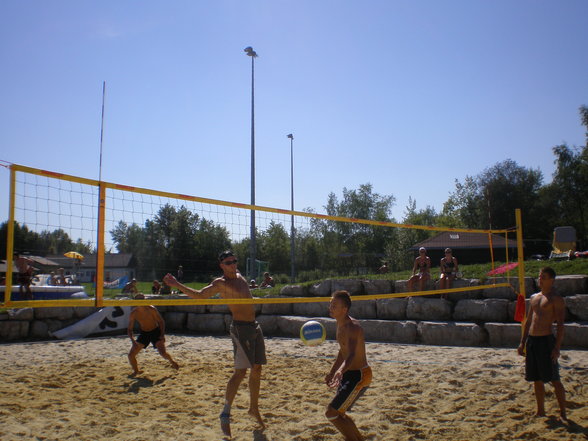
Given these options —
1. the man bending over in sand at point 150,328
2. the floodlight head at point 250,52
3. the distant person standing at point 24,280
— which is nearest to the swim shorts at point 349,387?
the man bending over in sand at point 150,328

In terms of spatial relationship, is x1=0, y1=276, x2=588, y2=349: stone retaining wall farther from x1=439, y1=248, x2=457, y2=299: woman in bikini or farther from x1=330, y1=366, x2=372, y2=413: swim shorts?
x1=330, y1=366, x2=372, y2=413: swim shorts

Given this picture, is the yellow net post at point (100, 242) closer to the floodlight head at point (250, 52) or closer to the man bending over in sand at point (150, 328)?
the man bending over in sand at point (150, 328)

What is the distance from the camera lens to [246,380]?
5.77m

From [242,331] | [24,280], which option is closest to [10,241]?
[242,331]

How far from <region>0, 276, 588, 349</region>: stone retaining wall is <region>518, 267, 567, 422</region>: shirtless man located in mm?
3427

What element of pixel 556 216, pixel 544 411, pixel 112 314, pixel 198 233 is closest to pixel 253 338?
pixel 544 411

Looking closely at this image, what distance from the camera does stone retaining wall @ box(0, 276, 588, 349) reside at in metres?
7.89

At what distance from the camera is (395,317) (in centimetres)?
944

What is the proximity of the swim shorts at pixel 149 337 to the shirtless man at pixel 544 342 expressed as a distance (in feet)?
15.4

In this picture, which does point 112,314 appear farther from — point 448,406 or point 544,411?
point 544,411

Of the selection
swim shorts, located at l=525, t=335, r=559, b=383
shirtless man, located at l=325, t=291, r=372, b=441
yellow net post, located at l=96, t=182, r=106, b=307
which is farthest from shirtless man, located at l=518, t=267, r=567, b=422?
yellow net post, located at l=96, t=182, r=106, b=307

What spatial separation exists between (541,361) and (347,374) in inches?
81.2

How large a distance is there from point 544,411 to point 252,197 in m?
13.4

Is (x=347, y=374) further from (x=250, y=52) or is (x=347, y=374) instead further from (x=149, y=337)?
(x=250, y=52)
